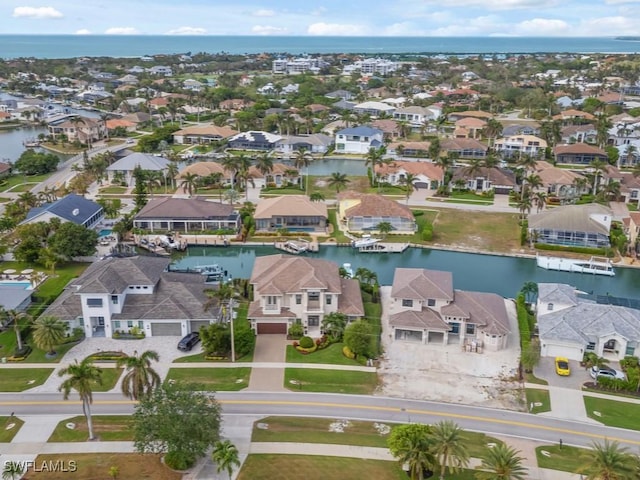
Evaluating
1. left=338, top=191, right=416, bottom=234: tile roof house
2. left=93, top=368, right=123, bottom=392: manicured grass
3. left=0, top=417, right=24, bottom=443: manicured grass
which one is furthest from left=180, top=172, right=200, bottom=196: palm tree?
left=0, top=417, right=24, bottom=443: manicured grass

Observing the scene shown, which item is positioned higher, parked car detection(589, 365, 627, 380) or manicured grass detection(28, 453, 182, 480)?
parked car detection(589, 365, 627, 380)

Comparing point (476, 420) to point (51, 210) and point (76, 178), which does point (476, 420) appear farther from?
point (76, 178)

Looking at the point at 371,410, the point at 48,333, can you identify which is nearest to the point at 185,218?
the point at 48,333

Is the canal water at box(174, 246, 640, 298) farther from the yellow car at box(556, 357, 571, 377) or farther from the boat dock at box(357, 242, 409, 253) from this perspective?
the yellow car at box(556, 357, 571, 377)

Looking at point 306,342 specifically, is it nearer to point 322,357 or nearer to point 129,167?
point 322,357

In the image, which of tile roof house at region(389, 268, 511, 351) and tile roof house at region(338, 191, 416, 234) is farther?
tile roof house at region(338, 191, 416, 234)
